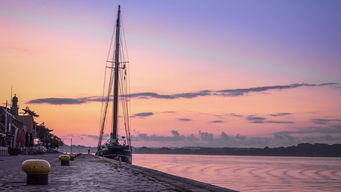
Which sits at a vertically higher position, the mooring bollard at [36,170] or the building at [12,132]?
the building at [12,132]

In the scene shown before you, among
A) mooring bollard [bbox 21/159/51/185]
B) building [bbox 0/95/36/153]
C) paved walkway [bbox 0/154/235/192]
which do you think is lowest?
paved walkway [bbox 0/154/235/192]

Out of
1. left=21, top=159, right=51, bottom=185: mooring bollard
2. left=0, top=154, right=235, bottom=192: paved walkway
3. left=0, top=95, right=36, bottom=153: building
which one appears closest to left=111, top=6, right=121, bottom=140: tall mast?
left=0, top=95, right=36, bottom=153: building

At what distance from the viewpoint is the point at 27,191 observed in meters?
15.0

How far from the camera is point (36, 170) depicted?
57.2 ft

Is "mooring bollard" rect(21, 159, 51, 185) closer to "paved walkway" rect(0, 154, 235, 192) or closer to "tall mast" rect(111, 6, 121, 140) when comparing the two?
"paved walkway" rect(0, 154, 235, 192)

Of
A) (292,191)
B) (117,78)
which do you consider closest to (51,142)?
(117,78)

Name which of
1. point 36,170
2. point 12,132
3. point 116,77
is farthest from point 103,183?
point 12,132

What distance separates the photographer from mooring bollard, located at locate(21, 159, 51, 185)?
17.1 m

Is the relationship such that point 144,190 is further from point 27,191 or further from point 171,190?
point 27,191

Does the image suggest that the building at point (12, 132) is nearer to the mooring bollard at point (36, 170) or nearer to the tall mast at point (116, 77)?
the tall mast at point (116, 77)

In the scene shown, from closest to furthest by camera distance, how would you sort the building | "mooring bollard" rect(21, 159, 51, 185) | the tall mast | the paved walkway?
1. the paved walkway
2. "mooring bollard" rect(21, 159, 51, 185)
3. the tall mast
4. the building

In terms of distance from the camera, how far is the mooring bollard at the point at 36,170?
17109 millimetres

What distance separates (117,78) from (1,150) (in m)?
24.9

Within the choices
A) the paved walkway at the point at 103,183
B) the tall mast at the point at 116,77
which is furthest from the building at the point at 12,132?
the paved walkway at the point at 103,183
